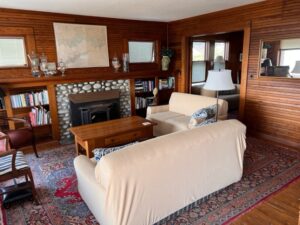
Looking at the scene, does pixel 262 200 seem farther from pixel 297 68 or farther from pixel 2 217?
pixel 2 217

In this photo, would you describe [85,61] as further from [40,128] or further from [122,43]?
[40,128]

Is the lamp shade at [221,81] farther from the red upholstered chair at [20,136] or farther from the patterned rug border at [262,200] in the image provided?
the red upholstered chair at [20,136]

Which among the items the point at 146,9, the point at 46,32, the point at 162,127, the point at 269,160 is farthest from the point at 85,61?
the point at 269,160

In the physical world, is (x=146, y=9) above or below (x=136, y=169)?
above

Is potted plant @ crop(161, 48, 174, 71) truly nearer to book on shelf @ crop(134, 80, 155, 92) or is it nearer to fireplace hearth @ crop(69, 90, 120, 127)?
book on shelf @ crop(134, 80, 155, 92)

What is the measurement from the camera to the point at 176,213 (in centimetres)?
213

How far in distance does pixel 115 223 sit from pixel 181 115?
2773 mm

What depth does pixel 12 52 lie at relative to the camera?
384cm

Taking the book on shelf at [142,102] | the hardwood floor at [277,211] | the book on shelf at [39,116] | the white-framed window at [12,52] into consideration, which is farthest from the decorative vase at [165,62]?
the hardwood floor at [277,211]

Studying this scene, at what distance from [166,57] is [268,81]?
242cm

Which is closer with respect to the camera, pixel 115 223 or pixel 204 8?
pixel 115 223

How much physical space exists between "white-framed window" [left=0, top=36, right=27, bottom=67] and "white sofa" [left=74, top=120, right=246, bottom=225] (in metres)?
2.75

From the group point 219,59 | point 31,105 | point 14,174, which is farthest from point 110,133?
point 219,59

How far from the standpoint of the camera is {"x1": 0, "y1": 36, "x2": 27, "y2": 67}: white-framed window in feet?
12.3
